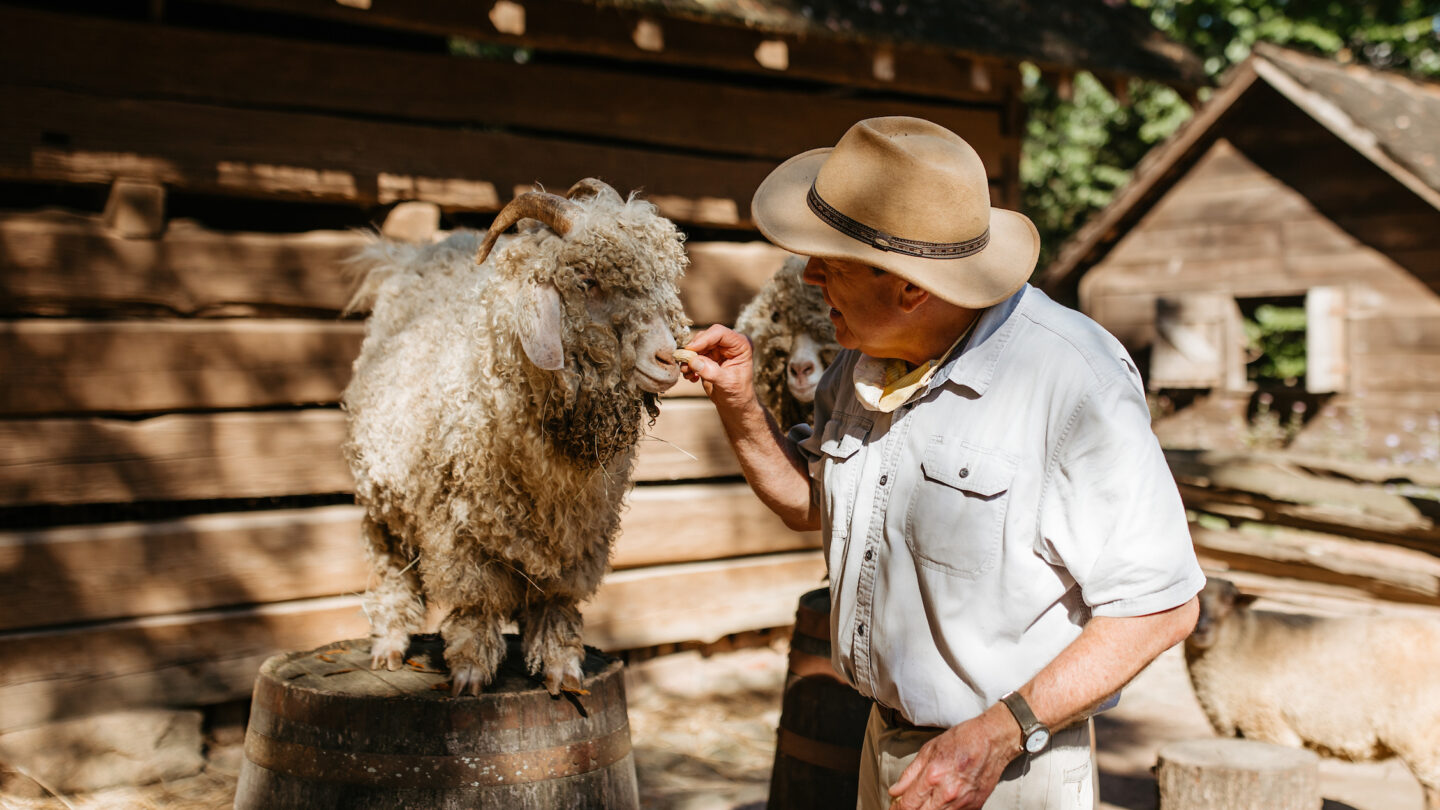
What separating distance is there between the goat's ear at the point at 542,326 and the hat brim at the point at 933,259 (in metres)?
0.56

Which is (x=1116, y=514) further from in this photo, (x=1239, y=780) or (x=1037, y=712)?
(x=1239, y=780)

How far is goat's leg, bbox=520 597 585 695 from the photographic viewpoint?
2.73 metres

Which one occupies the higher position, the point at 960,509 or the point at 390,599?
the point at 960,509

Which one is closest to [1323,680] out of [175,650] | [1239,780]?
[1239,780]

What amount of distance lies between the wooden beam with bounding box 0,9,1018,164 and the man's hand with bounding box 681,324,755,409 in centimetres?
310

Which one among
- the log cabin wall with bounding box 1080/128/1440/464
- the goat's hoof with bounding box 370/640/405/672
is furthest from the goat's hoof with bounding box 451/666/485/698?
the log cabin wall with bounding box 1080/128/1440/464

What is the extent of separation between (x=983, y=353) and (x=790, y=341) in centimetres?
145

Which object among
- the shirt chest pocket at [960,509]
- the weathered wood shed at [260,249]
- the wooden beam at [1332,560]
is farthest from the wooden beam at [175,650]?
the wooden beam at [1332,560]

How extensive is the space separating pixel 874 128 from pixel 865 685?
1.19m

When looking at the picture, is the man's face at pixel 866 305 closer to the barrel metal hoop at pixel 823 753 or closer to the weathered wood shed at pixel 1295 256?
the barrel metal hoop at pixel 823 753

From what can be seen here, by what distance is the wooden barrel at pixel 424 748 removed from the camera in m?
2.42

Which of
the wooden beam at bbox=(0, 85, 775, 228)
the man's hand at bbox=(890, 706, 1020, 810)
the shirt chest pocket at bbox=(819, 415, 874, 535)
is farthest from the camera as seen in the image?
the wooden beam at bbox=(0, 85, 775, 228)

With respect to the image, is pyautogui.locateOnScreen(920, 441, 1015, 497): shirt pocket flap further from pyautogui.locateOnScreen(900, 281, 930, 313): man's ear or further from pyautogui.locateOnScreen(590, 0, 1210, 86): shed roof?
pyautogui.locateOnScreen(590, 0, 1210, 86): shed roof

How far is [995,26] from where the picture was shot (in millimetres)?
5750
